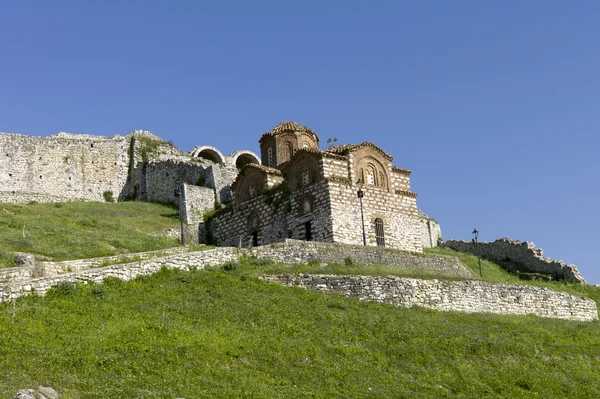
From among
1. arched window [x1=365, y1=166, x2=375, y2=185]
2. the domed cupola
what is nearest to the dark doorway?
arched window [x1=365, y1=166, x2=375, y2=185]

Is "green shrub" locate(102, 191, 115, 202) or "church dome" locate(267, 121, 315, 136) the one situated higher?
"church dome" locate(267, 121, 315, 136)

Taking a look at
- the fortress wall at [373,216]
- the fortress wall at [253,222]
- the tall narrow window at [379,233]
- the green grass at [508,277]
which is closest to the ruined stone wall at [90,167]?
the fortress wall at [253,222]

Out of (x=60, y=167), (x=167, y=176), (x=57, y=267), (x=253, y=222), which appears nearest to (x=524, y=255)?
(x=253, y=222)

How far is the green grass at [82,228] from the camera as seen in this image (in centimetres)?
3042

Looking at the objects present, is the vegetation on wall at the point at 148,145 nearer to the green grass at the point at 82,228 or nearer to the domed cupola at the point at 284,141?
the green grass at the point at 82,228

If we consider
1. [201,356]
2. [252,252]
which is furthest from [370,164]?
[201,356]

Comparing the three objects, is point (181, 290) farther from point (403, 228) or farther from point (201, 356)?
point (403, 228)

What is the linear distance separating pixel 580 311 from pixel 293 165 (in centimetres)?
1644

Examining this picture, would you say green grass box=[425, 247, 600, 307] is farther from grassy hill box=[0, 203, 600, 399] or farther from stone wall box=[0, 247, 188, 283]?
stone wall box=[0, 247, 188, 283]

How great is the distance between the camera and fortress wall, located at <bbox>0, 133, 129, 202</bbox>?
49125mm

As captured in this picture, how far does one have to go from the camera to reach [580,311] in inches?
1300

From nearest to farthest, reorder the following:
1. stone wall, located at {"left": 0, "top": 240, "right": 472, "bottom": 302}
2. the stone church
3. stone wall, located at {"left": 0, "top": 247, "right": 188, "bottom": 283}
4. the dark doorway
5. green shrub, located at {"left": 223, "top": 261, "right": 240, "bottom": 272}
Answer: stone wall, located at {"left": 0, "top": 240, "right": 472, "bottom": 302} < stone wall, located at {"left": 0, "top": 247, "right": 188, "bottom": 283} < green shrub, located at {"left": 223, "top": 261, "right": 240, "bottom": 272} < the stone church < the dark doorway

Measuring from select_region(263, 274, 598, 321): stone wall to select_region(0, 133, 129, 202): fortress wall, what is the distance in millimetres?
27417

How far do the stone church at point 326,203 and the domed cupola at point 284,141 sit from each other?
8.12ft
